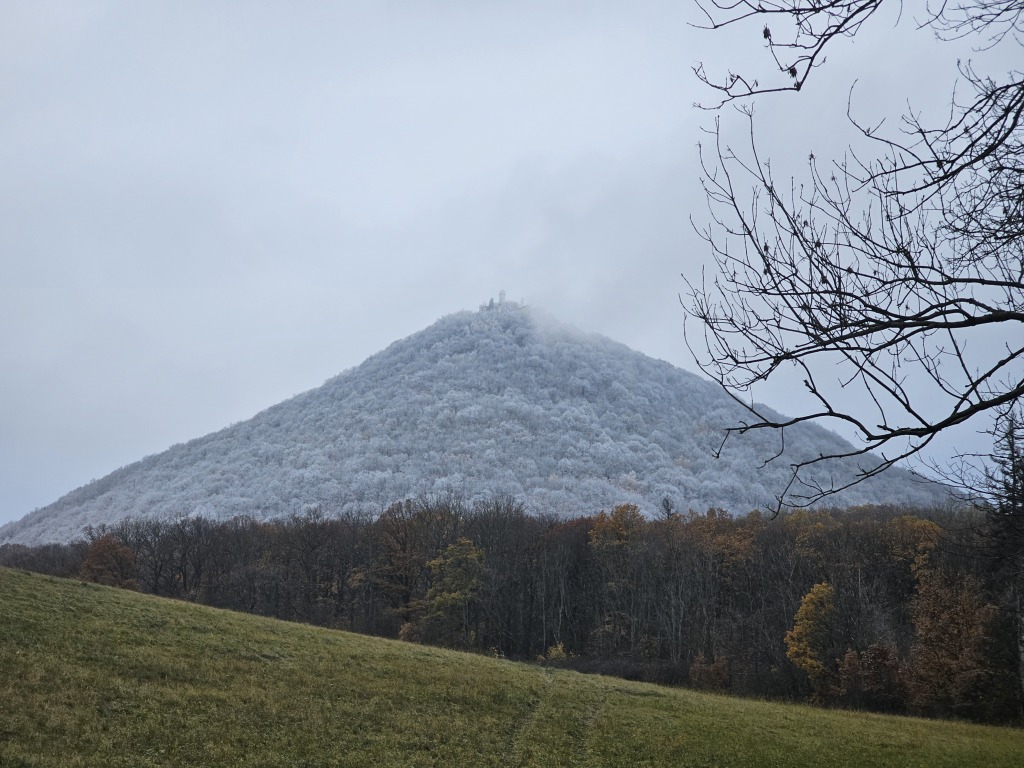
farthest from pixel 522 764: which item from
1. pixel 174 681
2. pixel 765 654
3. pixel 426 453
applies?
pixel 426 453

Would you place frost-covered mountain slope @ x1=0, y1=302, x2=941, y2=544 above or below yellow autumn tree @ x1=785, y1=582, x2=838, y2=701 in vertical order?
above

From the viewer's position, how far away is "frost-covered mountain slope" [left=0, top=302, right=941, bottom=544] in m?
111

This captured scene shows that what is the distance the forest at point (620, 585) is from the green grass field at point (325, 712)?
13380 millimetres

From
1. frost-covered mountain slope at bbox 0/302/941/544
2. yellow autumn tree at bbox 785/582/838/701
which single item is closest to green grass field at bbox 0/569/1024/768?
yellow autumn tree at bbox 785/582/838/701

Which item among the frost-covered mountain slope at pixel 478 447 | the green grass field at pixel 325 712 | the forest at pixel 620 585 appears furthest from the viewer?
the frost-covered mountain slope at pixel 478 447

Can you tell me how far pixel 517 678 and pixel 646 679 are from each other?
19.4m

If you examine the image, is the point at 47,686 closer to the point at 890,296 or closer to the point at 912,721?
the point at 890,296

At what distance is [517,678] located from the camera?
27391mm

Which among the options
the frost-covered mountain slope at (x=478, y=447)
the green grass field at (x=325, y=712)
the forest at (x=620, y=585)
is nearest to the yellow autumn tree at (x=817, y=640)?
the forest at (x=620, y=585)

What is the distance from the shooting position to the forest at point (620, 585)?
3991 cm

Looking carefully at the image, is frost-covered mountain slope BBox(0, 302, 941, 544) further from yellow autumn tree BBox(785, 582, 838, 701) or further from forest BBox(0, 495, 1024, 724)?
yellow autumn tree BBox(785, 582, 838, 701)

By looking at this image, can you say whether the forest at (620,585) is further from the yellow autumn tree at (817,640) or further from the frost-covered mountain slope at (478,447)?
the frost-covered mountain slope at (478,447)

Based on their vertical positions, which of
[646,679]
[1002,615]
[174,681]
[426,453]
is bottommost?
[646,679]

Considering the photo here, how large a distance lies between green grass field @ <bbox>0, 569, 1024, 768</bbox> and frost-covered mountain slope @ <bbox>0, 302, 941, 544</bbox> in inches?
2683
